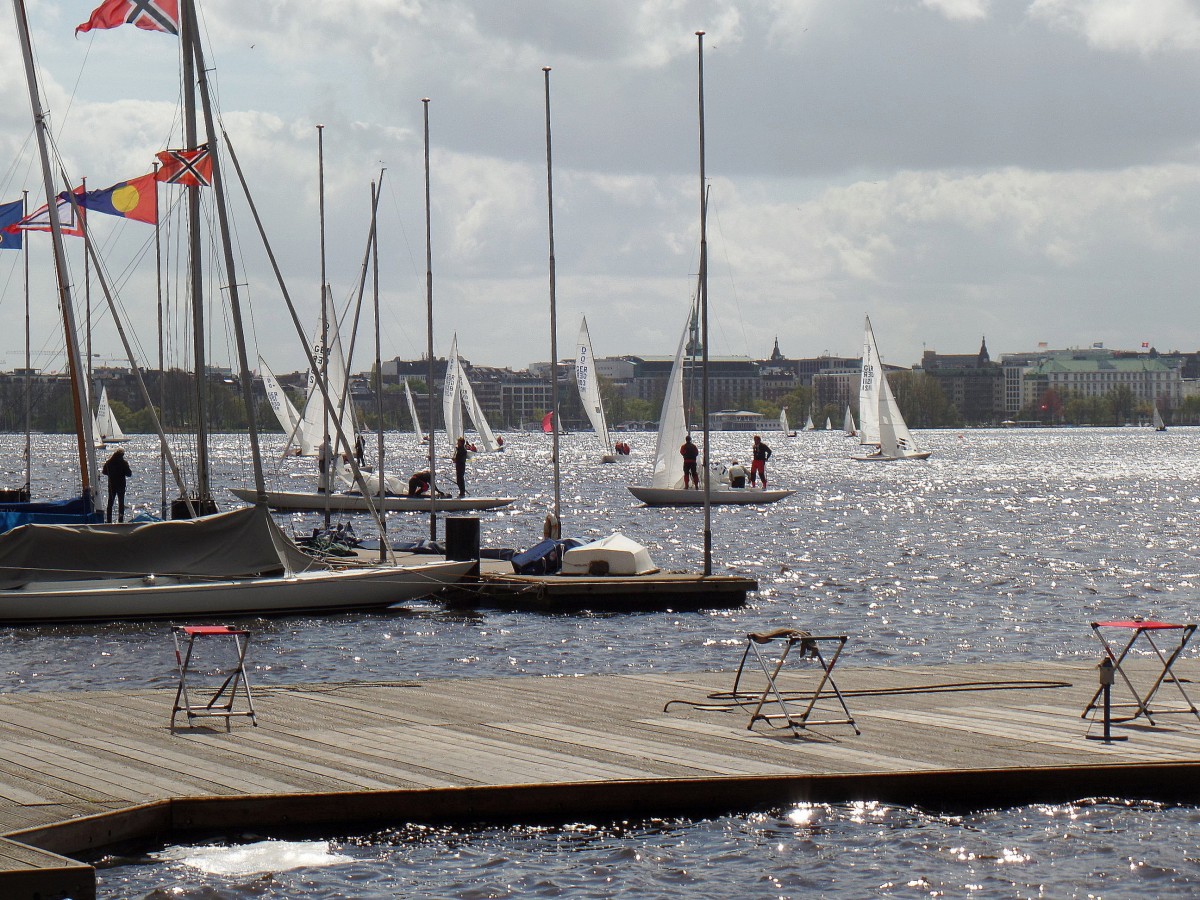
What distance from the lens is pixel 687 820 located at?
12.3 m

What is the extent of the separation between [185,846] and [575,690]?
17.2 ft

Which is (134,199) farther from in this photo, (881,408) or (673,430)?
(881,408)

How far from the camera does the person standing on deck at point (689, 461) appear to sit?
6009 centimetres

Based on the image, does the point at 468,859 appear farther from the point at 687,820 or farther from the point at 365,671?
the point at 365,671

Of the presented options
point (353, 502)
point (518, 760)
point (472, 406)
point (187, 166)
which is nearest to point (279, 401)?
point (472, 406)

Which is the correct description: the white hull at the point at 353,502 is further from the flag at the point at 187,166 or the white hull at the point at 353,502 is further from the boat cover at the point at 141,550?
the boat cover at the point at 141,550

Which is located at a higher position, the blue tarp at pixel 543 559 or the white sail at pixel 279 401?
the white sail at pixel 279 401

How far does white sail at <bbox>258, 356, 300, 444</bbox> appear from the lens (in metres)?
82.2

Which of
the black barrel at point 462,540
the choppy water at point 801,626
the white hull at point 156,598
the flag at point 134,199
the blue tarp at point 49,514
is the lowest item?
Answer: the choppy water at point 801,626

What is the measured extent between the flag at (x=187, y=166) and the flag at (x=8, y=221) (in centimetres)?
926

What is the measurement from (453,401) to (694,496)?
1333 inches

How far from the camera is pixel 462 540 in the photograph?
29.9 metres

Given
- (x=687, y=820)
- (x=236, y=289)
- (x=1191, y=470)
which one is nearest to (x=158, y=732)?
(x=687, y=820)

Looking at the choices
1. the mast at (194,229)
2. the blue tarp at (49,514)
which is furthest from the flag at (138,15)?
the blue tarp at (49,514)
